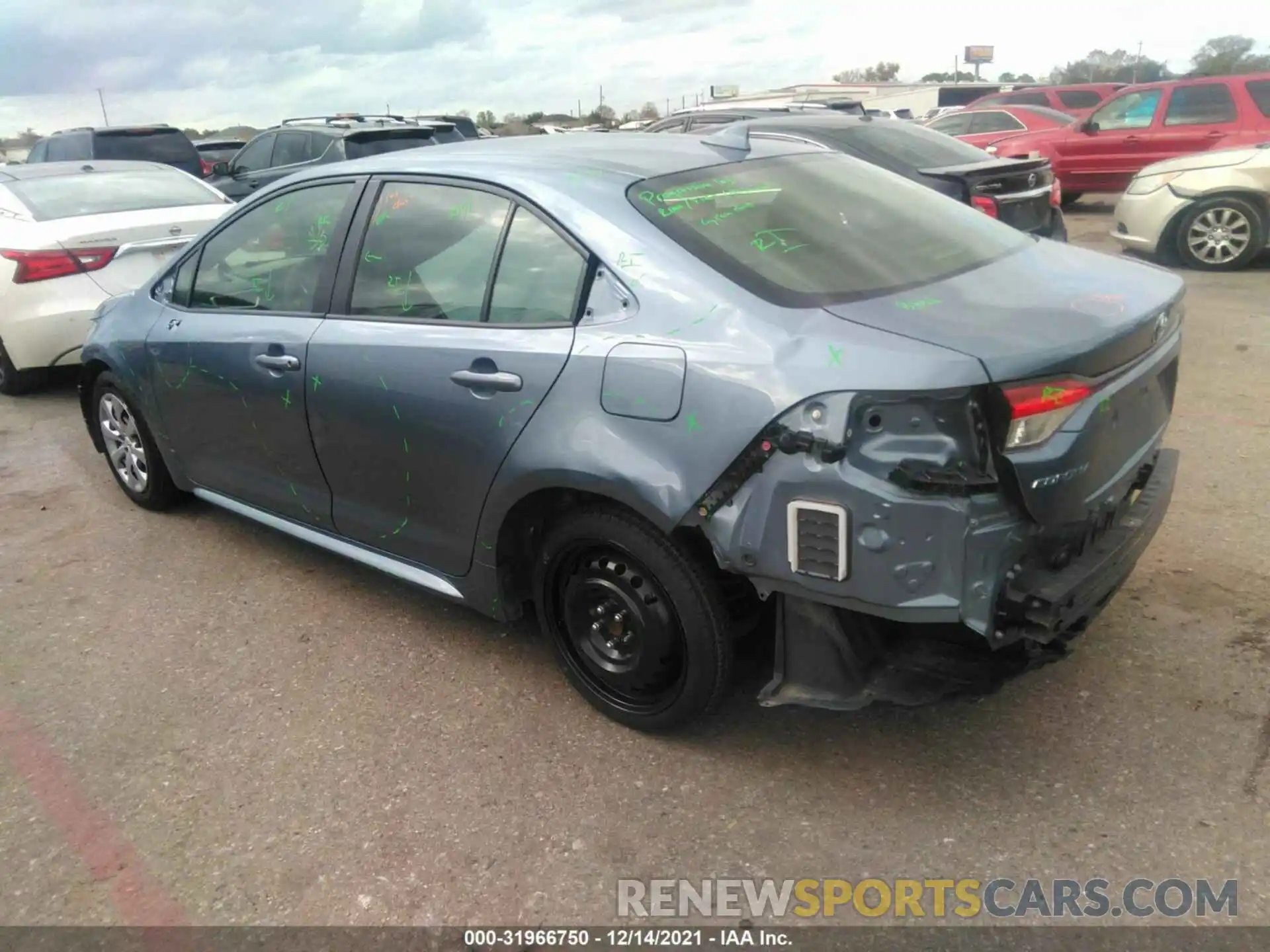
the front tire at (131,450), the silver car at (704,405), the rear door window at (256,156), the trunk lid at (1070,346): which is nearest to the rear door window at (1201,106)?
the silver car at (704,405)

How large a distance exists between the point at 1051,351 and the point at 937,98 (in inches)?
1221

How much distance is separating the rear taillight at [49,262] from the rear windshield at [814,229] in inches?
197

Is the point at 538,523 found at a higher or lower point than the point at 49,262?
lower

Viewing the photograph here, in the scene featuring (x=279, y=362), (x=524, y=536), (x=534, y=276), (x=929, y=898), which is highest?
(x=534, y=276)

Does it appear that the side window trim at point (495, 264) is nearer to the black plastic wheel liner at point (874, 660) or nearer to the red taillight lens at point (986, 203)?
the black plastic wheel liner at point (874, 660)

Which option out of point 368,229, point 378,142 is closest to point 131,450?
point 368,229

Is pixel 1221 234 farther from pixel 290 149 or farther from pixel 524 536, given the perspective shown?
pixel 290 149

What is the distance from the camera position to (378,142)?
36.5 feet

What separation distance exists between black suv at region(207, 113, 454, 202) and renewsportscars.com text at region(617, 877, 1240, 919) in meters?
9.42

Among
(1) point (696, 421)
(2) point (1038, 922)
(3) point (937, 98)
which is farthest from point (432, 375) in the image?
(3) point (937, 98)

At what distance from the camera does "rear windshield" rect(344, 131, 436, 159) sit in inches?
429

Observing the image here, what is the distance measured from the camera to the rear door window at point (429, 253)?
310 cm

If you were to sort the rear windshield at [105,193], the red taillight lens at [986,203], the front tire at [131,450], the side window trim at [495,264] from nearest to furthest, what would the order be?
1. the side window trim at [495,264]
2. the front tire at [131,450]
3. the red taillight lens at [986,203]
4. the rear windshield at [105,193]

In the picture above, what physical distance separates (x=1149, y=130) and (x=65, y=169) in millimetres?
11899
